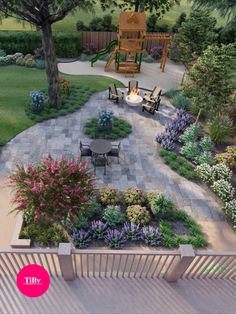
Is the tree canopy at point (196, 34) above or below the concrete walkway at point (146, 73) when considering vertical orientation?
above

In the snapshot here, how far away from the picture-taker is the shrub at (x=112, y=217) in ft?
30.2

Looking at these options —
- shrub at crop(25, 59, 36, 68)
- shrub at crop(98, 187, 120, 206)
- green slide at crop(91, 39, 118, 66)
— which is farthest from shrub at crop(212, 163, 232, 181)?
shrub at crop(25, 59, 36, 68)

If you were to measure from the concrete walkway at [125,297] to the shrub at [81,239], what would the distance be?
1.52 meters

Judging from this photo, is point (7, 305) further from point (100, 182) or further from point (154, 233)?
point (100, 182)

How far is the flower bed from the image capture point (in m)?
7.50

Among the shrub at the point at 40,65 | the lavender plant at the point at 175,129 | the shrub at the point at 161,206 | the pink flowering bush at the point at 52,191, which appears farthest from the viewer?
the shrub at the point at 40,65

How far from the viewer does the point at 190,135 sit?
13133 mm

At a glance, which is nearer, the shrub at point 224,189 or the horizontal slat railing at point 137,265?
the horizontal slat railing at point 137,265

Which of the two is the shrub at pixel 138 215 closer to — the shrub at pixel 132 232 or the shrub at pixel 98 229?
the shrub at pixel 132 232

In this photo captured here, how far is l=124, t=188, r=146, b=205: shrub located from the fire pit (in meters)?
6.74

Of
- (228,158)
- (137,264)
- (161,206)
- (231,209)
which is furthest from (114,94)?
(137,264)

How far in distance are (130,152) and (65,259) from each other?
7219 millimetres

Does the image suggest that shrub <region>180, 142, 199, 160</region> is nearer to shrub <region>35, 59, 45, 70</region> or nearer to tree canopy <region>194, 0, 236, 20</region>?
tree canopy <region>194, 0, 236, 20</region>

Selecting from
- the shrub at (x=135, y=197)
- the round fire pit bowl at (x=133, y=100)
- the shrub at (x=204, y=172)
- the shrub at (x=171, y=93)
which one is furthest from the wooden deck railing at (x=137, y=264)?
the shrub at (x=171, y=93)
